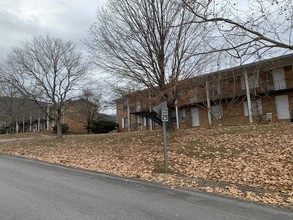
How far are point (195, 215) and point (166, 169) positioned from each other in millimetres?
4234

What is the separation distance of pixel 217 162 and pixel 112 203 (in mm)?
4934

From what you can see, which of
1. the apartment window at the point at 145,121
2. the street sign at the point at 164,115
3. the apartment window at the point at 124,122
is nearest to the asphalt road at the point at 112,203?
the street sign at the point at 164,115

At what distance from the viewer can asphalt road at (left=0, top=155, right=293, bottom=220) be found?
17.5 feet

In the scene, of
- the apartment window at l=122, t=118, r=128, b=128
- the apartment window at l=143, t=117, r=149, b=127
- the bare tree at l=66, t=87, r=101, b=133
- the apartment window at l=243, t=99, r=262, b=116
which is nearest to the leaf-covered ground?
the apartment window at l=243, t=99, r=262, b=116

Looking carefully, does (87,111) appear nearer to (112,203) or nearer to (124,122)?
(124,122)

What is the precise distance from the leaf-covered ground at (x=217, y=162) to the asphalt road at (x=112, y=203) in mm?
744

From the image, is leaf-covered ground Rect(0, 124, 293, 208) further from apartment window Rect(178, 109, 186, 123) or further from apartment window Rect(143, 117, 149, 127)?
apartment window Rect(143, 117, 149, 127)

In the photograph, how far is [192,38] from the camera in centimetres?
1528

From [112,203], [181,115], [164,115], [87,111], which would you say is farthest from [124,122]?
[112,203]

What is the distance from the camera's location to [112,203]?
20.3ft

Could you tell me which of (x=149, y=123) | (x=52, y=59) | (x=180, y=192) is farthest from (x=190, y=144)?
(x=149, y=123)

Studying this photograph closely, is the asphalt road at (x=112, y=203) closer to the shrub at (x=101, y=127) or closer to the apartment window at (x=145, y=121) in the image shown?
the apartment window at (x=145, y=121)

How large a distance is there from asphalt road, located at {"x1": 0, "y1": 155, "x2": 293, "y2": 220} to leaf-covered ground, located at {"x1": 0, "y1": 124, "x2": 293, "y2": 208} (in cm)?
74

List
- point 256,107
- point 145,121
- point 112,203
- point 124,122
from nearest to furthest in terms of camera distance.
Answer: point 112,203 → point 256,107 → point 145,121 → point 124,122
